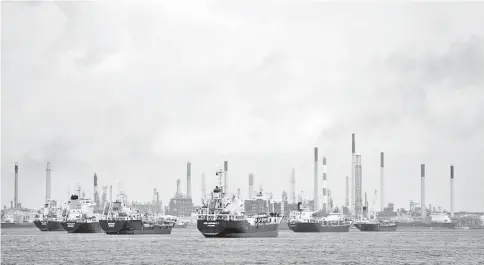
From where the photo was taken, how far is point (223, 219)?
17262cm

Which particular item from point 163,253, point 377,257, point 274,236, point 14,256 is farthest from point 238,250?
point 274,236

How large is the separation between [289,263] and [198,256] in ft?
52.9

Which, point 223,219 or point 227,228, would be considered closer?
point 227,228

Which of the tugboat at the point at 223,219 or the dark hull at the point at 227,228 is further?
the tugboat at the point at 223,219

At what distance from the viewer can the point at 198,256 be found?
400 feet

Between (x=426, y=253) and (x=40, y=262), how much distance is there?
54056 millimetres

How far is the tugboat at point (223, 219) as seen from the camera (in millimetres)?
171625

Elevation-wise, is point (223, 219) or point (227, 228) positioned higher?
point (223, 219)

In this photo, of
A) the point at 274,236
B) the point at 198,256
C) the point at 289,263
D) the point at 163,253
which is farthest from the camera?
the point at 274,236

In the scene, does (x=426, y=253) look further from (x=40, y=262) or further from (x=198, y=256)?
(x=40, y=262)

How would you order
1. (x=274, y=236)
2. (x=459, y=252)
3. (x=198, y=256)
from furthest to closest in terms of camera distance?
(x=274, y=236), (x=459, y=252), (x=198, y=256)

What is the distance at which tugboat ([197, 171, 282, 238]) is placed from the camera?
171625mm

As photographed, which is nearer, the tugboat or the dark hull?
the dark hull

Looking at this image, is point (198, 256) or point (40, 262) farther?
point (198, 256)
